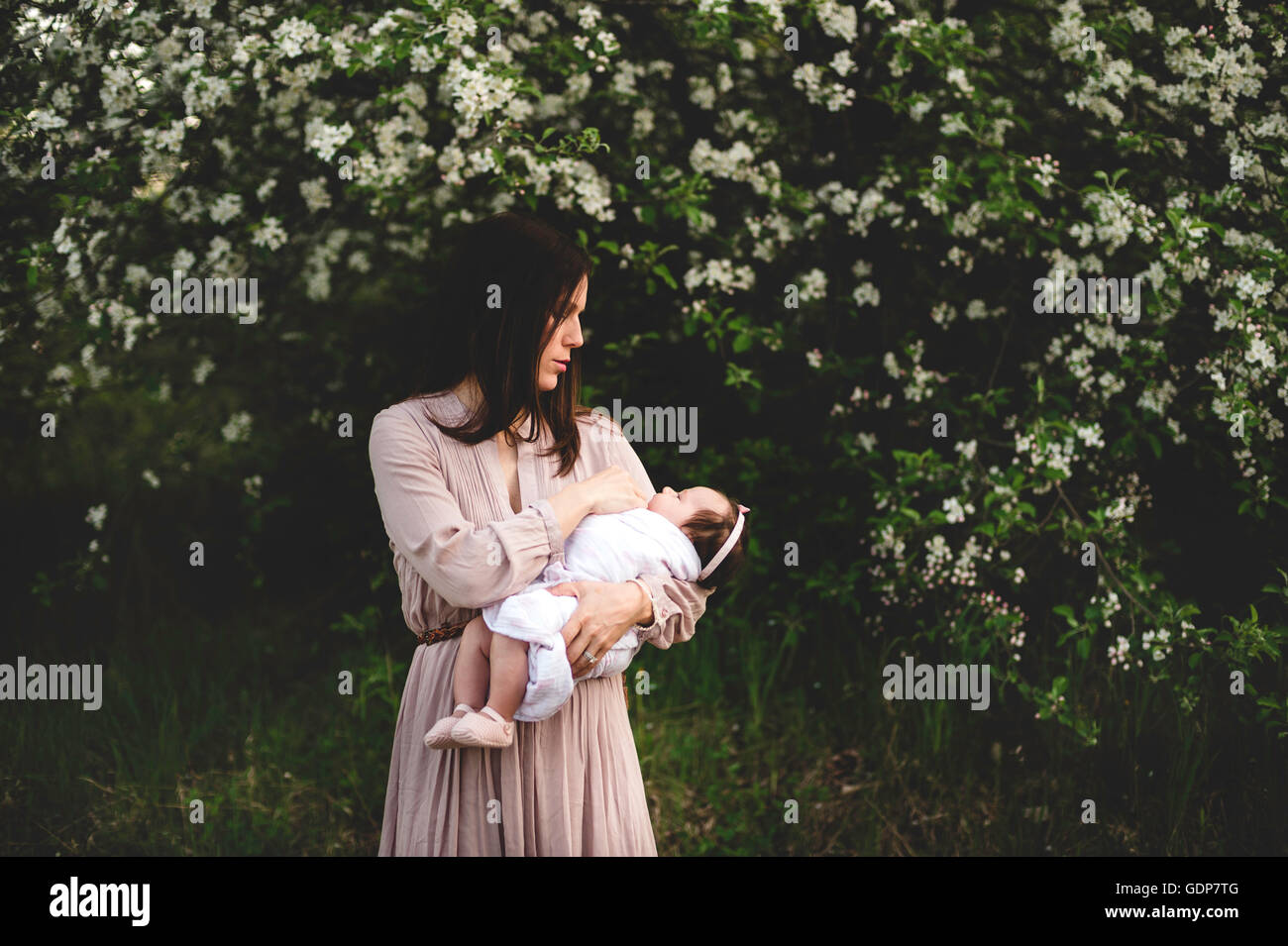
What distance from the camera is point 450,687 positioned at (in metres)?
2.20

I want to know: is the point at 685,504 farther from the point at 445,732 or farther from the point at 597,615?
the point at 445,732

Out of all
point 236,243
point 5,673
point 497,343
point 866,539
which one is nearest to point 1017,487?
point 866,539

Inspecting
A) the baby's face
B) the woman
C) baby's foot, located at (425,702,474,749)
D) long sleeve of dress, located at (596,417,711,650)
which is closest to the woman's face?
the woman

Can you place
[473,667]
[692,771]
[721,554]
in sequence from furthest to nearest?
[692,771] → [721,554] → [473,667]

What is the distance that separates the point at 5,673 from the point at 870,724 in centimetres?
350

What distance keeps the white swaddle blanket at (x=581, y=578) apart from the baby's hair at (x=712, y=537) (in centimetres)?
4

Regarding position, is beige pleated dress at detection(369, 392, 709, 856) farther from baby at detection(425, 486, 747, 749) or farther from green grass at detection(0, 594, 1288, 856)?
green grass at detection(0, 594, 1288, 856)

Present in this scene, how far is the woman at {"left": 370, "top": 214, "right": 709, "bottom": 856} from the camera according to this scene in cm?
212

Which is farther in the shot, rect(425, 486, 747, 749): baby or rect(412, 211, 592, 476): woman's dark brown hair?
rect(412, 211, 592, 476): woman's dark brown hair

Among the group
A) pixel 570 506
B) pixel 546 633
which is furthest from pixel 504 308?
pixel 546 633

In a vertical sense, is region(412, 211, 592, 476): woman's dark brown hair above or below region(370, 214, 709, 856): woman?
above

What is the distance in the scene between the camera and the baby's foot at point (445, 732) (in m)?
2.03

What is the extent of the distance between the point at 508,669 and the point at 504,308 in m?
0.76

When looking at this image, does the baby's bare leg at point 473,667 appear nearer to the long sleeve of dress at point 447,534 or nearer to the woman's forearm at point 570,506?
the long sleeve of dress at point 447,534
